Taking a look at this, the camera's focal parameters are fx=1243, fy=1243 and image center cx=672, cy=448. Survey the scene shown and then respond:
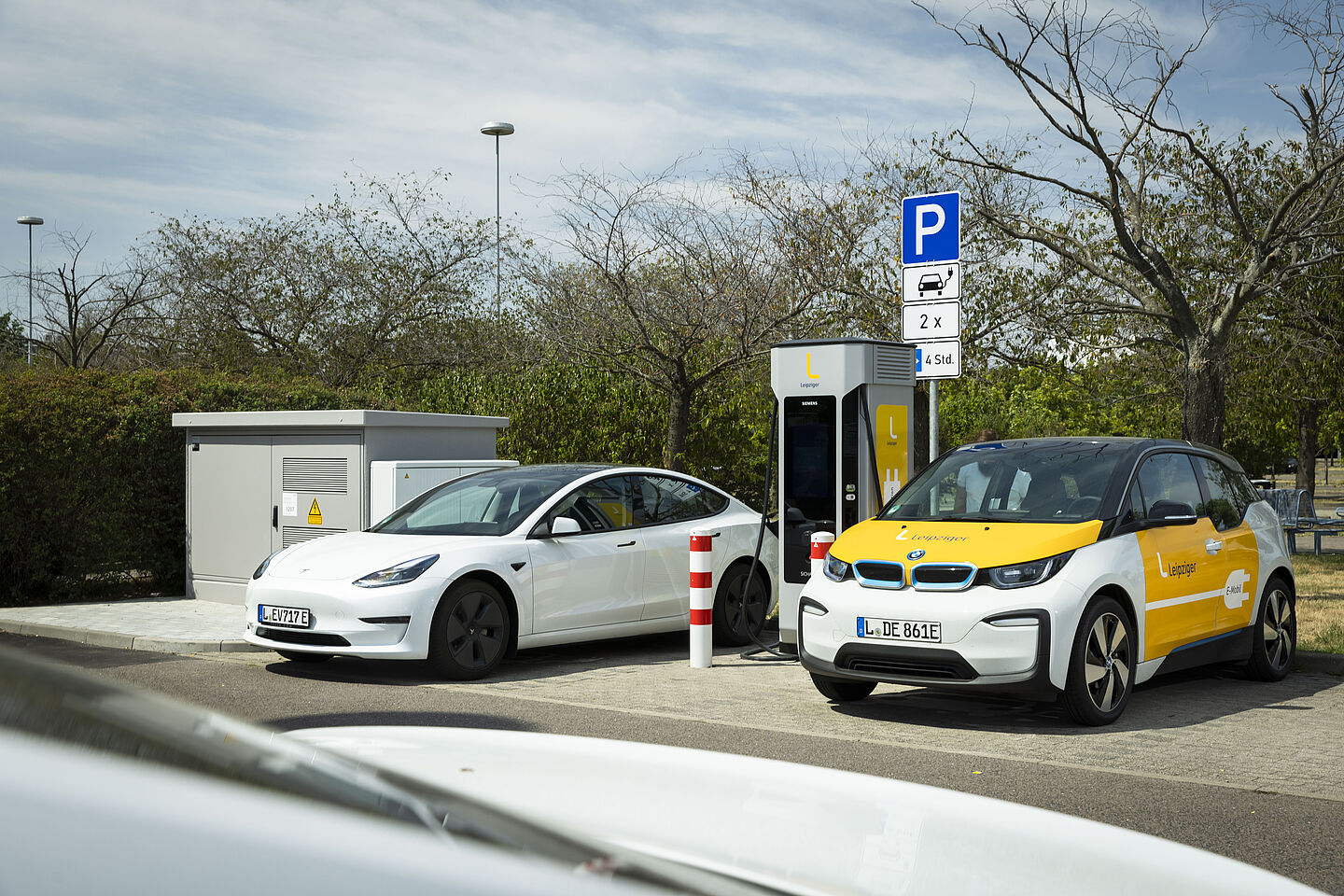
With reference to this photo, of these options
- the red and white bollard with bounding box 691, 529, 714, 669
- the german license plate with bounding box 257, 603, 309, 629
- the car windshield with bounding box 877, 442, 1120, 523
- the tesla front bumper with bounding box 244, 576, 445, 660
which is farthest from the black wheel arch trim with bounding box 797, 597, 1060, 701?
the german license plate with bounding box 257, 603, 309, 629

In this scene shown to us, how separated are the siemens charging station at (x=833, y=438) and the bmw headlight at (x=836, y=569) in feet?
5.71

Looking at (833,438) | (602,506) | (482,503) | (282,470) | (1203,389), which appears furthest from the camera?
(1203,389)

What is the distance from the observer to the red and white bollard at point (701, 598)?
9.43 m

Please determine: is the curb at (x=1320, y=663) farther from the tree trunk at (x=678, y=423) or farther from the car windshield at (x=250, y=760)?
the car windshield at (x=250, y=760)

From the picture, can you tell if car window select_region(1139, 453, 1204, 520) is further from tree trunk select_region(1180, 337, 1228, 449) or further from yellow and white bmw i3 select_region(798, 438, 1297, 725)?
tree trunk select_region(1180, 337, 1228, 449)

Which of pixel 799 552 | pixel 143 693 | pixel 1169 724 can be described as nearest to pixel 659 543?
pixel 799 552

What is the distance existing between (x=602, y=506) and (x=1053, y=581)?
13.6ft

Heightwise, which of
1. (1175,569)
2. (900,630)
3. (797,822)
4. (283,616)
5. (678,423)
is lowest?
(283,616)

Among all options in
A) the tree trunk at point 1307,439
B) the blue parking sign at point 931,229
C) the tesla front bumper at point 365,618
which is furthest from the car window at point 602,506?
the tree trunk at point 1307,439

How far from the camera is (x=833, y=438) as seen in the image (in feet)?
31.4

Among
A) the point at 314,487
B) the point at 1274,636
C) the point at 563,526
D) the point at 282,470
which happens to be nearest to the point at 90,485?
the point at 282,470

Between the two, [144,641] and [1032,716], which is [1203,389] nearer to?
[1032,716]

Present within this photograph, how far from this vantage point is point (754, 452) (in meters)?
20.3

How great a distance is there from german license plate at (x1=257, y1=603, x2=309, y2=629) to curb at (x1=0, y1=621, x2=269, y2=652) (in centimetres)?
79
